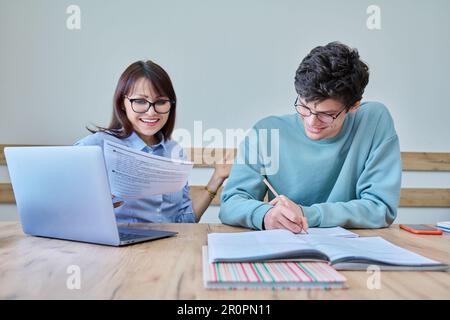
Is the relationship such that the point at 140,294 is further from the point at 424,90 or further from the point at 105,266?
the point at 424,90

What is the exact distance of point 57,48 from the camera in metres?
2.23

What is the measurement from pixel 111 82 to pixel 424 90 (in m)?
1.68

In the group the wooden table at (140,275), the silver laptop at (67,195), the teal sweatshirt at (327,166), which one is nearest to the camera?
the wooden table at (140,275)

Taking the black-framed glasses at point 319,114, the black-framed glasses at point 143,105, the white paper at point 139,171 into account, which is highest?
the black-framed glasses at point 143,105

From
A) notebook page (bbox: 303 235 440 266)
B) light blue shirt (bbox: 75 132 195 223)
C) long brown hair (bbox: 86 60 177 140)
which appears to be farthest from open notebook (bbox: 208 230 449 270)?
long brown hair (bbox: 86 60 177 140)

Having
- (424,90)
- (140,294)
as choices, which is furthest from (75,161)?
(424,90)

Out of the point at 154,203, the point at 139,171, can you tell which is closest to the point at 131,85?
the point at 154,203

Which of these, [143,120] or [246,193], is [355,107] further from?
[143,120]

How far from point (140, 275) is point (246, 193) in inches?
27.3

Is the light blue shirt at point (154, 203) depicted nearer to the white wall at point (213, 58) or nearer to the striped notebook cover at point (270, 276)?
the white wall at point (213, 58)

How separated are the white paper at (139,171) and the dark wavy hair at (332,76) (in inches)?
17.5

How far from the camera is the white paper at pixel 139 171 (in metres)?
0.89

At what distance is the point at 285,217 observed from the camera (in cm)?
104

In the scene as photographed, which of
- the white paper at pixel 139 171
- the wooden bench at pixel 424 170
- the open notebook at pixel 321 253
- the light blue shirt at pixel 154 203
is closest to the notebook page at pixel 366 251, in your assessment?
the open notebook at pixel 321 253
